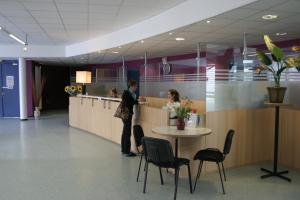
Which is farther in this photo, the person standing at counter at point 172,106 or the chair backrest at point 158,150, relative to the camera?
the person standing at counter at point 172,106

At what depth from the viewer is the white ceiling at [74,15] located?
4.90 metres

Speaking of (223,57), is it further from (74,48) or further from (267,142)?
(74,48)

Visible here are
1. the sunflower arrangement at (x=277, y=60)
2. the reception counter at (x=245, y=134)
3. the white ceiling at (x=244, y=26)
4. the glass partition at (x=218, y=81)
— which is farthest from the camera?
the glass partition at (x=218, y=81)

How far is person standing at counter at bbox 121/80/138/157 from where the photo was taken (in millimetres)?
5555

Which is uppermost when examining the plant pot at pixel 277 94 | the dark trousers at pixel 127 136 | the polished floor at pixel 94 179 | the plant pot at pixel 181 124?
the plant pot at pixel 277 94

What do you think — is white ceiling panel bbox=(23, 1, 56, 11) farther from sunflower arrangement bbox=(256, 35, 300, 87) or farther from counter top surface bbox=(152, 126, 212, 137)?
sunflower arrangement bbox=(256, 35, 300, 87)

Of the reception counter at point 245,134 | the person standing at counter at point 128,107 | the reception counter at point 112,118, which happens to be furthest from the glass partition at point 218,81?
the person standing at counter at point 128,107

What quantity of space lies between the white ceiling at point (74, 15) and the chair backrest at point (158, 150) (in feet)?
8.37

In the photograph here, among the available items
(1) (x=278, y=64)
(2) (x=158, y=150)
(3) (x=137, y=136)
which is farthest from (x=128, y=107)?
(1) (x=278, y=64)

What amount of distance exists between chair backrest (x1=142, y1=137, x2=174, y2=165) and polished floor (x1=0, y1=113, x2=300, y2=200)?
1.75 feet

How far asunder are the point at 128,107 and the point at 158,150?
Answer: 230 centimetres

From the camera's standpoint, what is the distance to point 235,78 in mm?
4922

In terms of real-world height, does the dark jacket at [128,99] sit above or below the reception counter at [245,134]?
above

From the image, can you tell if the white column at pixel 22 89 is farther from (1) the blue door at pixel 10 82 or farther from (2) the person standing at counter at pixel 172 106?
(2) the person standing at counter at pixel 172 106
